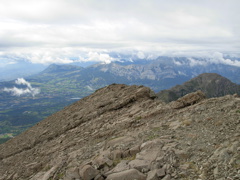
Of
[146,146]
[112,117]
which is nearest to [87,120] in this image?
[112,117]

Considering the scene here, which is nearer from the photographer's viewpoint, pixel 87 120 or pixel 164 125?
pixel 164 125

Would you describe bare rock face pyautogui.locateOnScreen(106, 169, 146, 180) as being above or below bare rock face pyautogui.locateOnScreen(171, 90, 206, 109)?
below

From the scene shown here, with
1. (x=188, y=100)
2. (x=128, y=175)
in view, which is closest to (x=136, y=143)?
(x=128, y=175)

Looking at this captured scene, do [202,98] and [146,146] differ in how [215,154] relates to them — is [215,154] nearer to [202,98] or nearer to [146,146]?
[146,146]

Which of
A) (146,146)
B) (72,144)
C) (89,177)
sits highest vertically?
(146,146)

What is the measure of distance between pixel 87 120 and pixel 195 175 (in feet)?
82.9

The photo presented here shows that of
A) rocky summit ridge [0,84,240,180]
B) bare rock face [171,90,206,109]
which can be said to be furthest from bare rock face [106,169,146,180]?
bare rock face [171,90,206,109]

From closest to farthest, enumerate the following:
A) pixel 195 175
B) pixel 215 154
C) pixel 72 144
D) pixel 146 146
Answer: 1. pixel 195 175
2. pixel 215 154
3. pixel 146 146
4. pixel 72 144

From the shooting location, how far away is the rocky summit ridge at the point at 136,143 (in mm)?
15562

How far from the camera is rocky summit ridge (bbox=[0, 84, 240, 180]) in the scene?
15.6 m

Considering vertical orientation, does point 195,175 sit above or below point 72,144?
above

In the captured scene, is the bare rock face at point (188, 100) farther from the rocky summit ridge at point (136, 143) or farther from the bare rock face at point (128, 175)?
the bare rock face at point (128, 175)

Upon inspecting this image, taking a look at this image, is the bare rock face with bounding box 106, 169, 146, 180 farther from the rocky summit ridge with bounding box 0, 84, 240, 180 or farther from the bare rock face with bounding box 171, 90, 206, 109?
the bare rock face with bounding box 171, 90, 206, 109

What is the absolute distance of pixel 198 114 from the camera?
82.0ft
